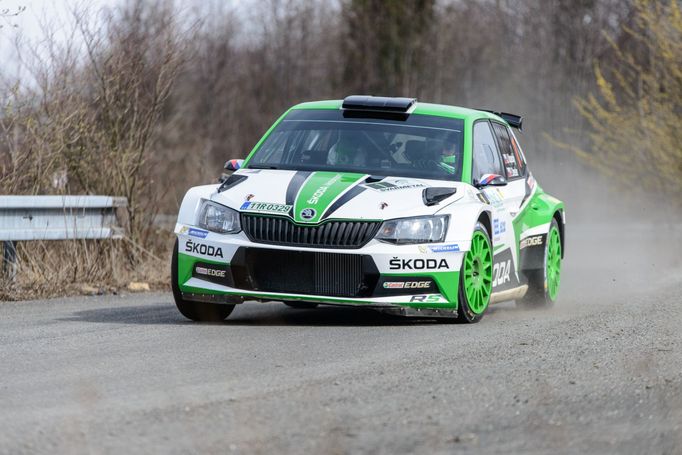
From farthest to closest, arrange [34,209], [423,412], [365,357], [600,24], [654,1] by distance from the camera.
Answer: [600,24], [654,1], [34,209], [365,357], [423,412]

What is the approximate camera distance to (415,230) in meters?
8.58

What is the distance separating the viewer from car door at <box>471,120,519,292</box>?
9.61 meters

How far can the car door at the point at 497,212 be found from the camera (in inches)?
378

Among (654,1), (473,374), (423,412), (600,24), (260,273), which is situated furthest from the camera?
(600,24)

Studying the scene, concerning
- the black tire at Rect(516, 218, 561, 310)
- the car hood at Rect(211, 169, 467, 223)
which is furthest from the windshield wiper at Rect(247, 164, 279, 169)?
the black tire at Rect(516, 218, 561, 310)

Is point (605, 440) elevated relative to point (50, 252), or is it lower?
elevated

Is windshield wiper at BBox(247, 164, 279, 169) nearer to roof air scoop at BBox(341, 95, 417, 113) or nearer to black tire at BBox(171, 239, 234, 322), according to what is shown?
roof air scoop at BBox(341, 95, 417, 113)

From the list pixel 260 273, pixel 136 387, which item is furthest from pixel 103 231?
pixel 136 387

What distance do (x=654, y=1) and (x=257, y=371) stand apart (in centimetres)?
1785

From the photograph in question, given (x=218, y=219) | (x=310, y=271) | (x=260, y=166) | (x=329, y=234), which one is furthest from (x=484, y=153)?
(x=218, y=219)

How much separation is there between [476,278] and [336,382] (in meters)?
3.16

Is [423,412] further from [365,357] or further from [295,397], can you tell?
[365,357]

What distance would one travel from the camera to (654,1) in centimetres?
2267

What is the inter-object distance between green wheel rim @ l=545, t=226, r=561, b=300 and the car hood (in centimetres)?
224
